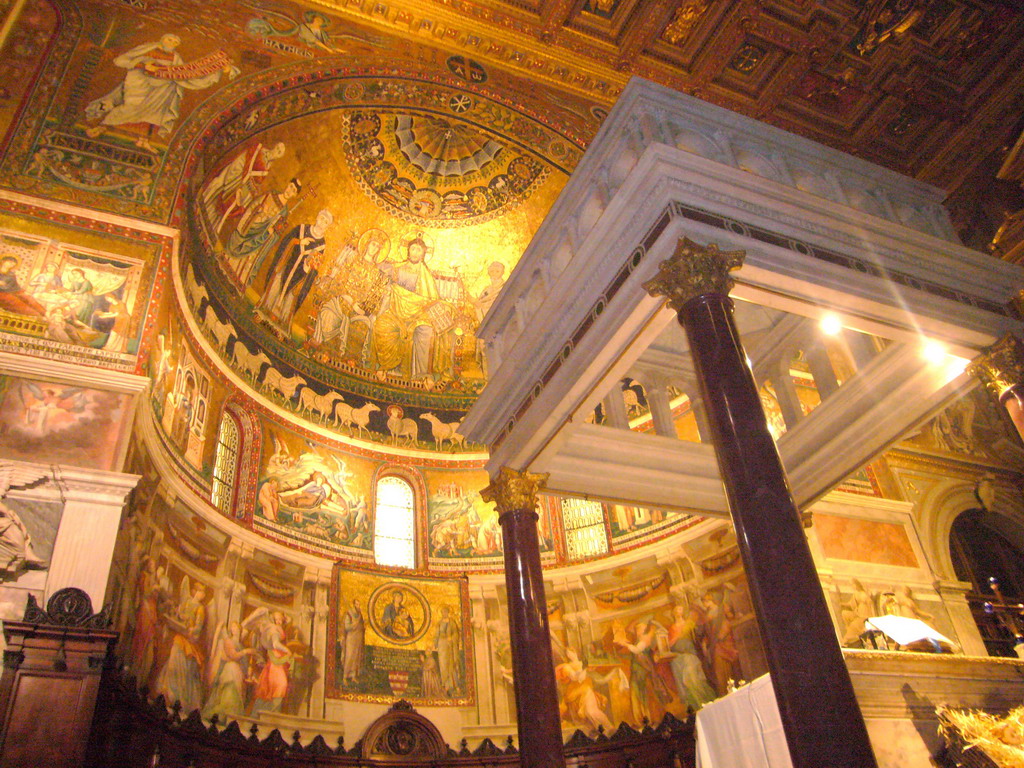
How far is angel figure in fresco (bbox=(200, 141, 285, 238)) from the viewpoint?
14.1 metres

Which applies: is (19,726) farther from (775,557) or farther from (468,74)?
(468,74)

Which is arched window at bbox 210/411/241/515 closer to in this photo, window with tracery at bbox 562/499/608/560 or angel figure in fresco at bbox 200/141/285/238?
angel figure in fresco at bbox 200/141/285/238

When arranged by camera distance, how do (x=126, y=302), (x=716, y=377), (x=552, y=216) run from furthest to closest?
1. (x=126, y=302)
2. (x=552, y=216)
3. (x=716, y=377)

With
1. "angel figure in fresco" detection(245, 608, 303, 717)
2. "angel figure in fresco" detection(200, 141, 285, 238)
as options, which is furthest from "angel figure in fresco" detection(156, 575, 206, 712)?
"angel figure in fresco" detection(200, 141, 285, 238)

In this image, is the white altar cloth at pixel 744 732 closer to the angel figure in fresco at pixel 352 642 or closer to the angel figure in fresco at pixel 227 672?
the angel figure in fresco at pixel 352 642

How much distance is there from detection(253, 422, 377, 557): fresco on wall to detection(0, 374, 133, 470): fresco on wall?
4849mm

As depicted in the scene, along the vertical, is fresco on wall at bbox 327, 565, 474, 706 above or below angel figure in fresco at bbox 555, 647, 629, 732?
above

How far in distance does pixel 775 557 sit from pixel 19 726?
298 inches

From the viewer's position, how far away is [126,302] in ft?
37.3

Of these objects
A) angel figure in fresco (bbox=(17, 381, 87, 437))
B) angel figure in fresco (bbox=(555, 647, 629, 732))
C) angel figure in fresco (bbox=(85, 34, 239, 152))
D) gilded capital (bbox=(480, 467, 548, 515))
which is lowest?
angel figure in fresco (bbox=(555, 647, 629, 732))

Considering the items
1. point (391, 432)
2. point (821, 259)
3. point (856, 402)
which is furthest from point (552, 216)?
point (391, 432)

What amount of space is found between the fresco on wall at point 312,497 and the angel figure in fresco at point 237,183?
4.17 meters

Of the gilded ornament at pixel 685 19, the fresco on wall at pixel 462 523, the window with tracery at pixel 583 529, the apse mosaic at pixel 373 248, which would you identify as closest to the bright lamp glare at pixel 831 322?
the gilded ornament at pixel 685 19

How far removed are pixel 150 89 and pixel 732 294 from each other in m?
9.56
